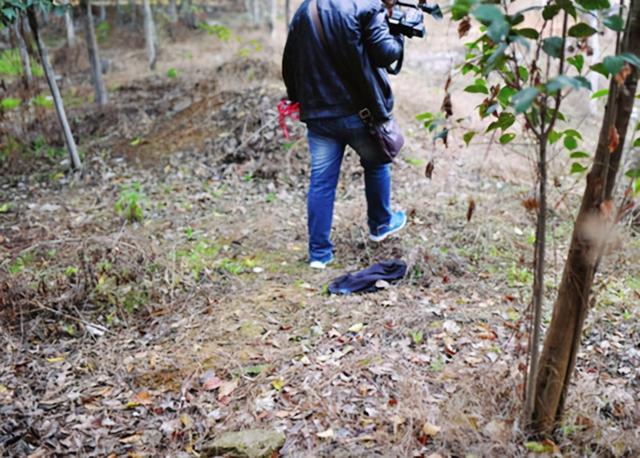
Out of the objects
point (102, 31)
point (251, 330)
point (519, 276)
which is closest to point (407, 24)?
point (519, 276)

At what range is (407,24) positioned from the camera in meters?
3.79

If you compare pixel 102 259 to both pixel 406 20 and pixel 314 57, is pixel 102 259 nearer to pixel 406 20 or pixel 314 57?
pixel 314 57

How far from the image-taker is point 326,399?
109 inches

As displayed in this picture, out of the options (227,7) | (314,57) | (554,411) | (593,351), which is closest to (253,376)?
(554,411)

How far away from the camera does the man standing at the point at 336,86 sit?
3664 mm

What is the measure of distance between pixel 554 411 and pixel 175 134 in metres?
6.30

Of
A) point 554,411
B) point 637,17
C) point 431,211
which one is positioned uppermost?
point 637,17

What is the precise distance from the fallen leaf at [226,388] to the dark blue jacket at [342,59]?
184cm

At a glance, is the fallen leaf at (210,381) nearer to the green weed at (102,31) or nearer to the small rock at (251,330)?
the small rock at (251,330)

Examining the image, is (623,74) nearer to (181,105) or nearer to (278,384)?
(278,384)

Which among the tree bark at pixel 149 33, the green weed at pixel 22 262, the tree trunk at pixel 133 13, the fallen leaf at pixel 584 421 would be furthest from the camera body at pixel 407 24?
the tree trunk at pixel 133 13

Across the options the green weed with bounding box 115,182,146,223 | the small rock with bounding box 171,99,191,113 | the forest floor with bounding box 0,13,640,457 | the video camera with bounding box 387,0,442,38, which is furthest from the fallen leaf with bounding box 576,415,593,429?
the small rock with bounding box 171,99,191,113

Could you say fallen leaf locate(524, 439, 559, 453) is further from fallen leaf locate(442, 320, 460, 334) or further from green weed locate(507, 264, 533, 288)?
green weed locate(507, 264, 533, 288)

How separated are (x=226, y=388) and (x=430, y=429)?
102 cm
